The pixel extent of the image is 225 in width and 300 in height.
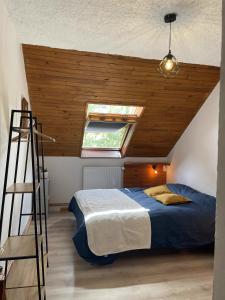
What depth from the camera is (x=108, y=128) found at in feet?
15.8

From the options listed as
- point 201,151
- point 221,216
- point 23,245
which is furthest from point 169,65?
point 201,151

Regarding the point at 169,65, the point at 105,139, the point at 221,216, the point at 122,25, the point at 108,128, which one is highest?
the point at 122,25

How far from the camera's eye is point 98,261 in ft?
8.78

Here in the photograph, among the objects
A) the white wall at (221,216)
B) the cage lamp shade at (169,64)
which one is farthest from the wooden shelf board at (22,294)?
the cage lamp shade at (169,64)

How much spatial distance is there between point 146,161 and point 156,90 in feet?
6.08

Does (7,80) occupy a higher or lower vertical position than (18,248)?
higher

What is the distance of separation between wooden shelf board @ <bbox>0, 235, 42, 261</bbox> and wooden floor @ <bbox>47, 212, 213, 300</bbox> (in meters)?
0.66

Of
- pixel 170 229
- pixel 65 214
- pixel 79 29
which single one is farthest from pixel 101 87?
pixel 65 214

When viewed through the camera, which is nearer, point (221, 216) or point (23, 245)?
point (221, 216)

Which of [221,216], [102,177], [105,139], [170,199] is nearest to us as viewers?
[221,216]

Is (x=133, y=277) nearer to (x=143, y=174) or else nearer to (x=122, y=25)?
(x=122, y=25)

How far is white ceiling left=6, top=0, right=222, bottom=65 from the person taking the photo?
6.70 ft

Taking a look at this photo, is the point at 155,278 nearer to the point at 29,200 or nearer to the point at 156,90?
the point at 29,200

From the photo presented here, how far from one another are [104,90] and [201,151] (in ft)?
6.47
